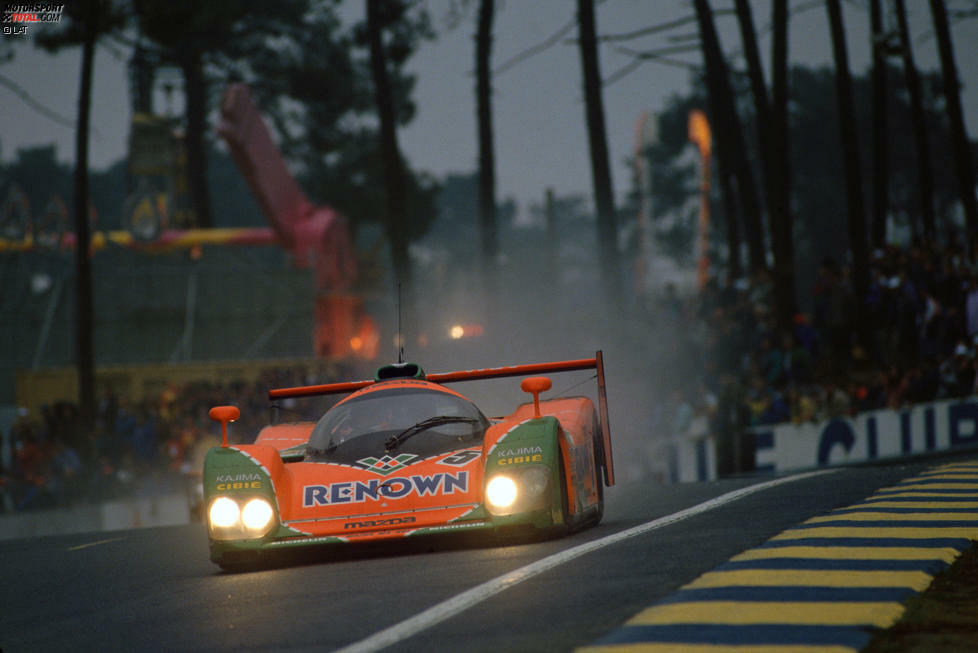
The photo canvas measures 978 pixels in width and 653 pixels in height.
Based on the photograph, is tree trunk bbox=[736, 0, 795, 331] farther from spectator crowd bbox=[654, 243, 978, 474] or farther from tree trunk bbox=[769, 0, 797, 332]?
spectator crowd bbox=[654, 243, 978, 474]

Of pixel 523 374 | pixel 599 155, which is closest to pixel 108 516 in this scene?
pixel 599 155

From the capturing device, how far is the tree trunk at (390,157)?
101 ft

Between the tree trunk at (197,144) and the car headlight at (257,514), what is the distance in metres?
42.2

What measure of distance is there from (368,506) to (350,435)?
3.74 ft

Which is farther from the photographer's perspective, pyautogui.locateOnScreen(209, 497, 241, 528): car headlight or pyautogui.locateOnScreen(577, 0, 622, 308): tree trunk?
pyautogui.locateOnScreen(577, 0, 622, 308): tree trunk

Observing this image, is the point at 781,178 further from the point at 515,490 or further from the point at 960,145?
the point at 515,490

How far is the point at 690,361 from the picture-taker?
28.7m

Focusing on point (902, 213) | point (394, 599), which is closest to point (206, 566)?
point (394, 599)

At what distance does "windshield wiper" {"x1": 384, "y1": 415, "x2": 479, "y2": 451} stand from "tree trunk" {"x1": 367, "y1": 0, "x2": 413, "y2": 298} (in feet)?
67.0

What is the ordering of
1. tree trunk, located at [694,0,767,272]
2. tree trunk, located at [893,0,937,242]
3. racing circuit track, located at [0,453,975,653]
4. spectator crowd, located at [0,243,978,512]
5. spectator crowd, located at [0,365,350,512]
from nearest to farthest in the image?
racing circuit track, located at [0,453,975,653] → spectator crowd, located at [0,243,978,512] → spectator crowd, located at [0,365,350,512] → tree trunk, located at [694,0,767,272] → tree trunk, located at [893,0,937,242]

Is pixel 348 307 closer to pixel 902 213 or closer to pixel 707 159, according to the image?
pixel 707 159

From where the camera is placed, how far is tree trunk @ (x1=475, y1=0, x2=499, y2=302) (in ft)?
110

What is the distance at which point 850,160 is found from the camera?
1200 inches

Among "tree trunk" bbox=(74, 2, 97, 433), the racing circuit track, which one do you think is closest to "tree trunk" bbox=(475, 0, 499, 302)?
"tree trunk" bbox=(74, 2, 97, 433)
